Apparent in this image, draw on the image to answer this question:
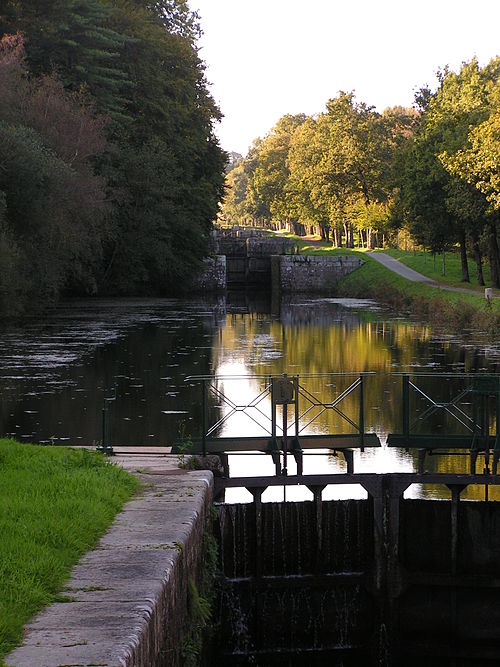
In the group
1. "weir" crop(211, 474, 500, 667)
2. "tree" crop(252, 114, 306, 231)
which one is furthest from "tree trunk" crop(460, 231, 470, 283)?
"tree" crop(252, 114, 306, 231)

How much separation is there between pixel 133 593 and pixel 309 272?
69434 mm

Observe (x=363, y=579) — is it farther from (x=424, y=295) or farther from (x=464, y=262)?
(x=464, y=262)

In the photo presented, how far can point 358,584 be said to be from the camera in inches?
504

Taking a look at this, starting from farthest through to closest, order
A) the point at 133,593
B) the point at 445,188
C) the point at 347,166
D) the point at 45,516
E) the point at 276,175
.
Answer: the point at 276,175 → the point at 347,166 → the point at 445,188 → the point at 45,516 → the point at 133,593

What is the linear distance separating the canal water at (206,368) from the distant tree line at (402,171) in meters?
6.49

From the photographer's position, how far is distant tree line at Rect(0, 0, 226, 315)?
119 ft

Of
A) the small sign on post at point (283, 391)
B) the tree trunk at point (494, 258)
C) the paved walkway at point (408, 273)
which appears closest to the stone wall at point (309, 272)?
the paved walkway at point (408, 273)

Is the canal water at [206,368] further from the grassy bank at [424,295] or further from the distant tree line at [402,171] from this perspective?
the distant tree line at [402,171]

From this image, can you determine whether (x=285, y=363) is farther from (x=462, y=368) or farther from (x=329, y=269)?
(x=329, y=269)

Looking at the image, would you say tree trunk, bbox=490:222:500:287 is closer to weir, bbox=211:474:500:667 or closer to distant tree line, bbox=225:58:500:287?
distant tree line, bbox=225:58:500:287

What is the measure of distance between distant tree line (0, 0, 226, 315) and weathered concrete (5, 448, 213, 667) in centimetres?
2372

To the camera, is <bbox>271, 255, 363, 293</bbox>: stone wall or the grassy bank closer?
the grassy bank

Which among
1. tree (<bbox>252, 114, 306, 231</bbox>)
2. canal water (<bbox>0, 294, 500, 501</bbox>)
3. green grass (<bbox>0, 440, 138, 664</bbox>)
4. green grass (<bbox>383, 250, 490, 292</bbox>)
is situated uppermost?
tree (<bbox>252, 114, 306, 231</bbox>)

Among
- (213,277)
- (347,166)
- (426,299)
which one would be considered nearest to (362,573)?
(426,299)
